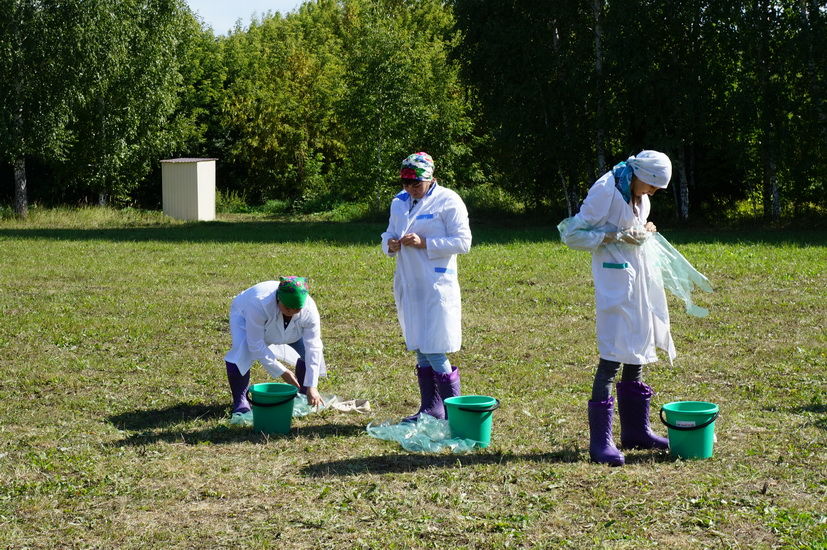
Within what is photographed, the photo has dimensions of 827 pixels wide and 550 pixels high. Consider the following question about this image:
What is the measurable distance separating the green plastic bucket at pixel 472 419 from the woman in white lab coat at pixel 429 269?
17.3 inches

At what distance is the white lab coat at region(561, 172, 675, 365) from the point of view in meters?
5.57

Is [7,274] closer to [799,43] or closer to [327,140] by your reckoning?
[799,43]

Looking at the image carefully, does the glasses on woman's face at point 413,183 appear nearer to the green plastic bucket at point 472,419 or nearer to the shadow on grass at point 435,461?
the green plastic bucket at point 472,419

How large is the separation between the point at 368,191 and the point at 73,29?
1008 centimetres

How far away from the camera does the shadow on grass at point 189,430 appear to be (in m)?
6.27

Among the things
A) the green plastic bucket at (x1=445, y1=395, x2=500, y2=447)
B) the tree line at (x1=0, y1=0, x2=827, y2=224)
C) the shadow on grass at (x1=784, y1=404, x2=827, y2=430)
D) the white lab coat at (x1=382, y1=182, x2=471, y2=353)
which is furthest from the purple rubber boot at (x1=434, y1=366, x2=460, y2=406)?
the tree line at (x1=0, y1=0, x2=827, y2=224)

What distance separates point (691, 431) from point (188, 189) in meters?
26.9

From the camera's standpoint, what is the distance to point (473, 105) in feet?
93.1

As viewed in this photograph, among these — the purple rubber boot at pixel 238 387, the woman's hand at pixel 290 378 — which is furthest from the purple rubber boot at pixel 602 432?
the purple rubber boot at pixel 238 387

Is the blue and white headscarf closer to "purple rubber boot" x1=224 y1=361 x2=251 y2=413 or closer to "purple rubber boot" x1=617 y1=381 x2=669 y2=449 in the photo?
"purple rubber boot" x1=617 y1=381 x2=669 y2=449

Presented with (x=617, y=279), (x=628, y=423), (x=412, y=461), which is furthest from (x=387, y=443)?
(x=617, y=279)

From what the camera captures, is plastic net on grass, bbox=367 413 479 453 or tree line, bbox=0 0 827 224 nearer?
plastic net on grass, bbox=367 413 479 453

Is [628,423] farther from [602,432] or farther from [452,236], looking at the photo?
[452,236]

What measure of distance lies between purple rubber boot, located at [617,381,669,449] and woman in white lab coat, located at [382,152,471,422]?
113 cm
